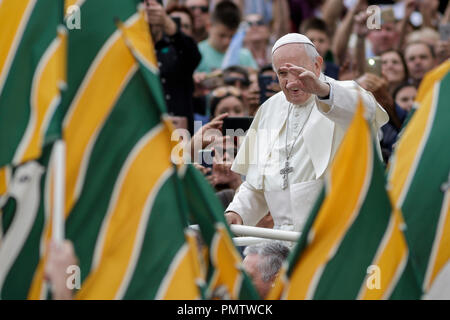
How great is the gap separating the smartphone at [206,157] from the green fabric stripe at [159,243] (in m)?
2.91

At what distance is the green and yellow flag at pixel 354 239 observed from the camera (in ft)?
12.2

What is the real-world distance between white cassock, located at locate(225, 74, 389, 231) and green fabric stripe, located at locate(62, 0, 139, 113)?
1902 millimetres

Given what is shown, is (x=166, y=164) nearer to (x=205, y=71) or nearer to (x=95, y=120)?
(x=95, y=120)

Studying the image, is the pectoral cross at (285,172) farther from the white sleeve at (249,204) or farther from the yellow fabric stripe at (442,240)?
the yellow fabric stripe at (442,240)

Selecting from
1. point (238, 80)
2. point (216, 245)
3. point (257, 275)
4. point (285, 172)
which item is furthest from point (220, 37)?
point (216, 245)

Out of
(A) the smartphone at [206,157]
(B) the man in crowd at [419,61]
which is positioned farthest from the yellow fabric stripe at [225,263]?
(B) the man in crowd at [419,61]

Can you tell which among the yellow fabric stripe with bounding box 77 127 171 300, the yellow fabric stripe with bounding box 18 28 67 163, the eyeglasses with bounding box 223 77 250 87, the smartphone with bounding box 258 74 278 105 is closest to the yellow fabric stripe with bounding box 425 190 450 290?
the yellow fabric stripe with bounding box 77 127 171 300

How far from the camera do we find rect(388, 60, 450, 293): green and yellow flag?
397cm

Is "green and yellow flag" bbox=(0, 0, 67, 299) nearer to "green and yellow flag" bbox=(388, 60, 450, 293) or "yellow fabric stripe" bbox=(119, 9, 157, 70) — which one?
"yellow fabric stripe" bbox=(119, 9, 157, 70)

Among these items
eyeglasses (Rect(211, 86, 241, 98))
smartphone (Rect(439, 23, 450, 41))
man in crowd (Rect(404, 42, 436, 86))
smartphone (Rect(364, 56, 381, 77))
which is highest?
smartphone (Rect(364, 56, 381, 77))

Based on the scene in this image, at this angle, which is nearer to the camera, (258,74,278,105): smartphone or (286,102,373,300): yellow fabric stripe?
(286,102,373,300): yellow fabric stripe

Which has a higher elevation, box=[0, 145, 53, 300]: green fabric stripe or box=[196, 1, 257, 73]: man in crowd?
box=[0, 145, 53, 300]: green fabric stripe

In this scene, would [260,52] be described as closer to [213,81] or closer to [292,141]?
[213,81]

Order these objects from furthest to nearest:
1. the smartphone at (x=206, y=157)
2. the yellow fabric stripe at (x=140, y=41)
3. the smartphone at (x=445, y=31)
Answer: the smartphone at (x=445, y=31), the smartphone at (x=206, y=157), the yellow fabric stripe at (x=140, y=41)
